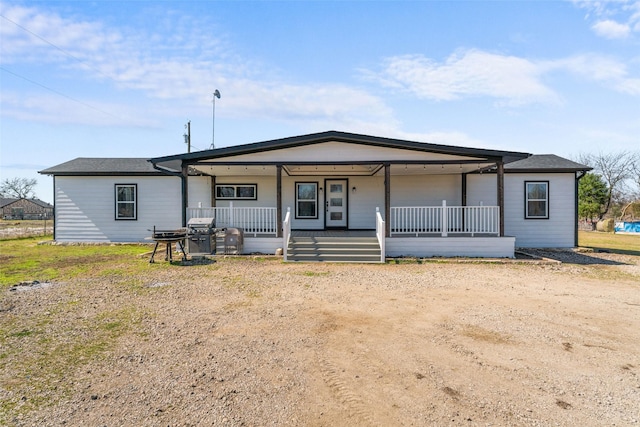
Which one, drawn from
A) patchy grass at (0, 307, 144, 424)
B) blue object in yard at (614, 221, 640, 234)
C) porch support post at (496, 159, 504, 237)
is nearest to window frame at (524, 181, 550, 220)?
porch support post at (496, 159, 504, 237)

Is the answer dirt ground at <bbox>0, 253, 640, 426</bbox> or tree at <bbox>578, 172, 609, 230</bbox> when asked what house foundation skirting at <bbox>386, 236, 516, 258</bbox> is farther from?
tree at <bbox>578, 172, 609, 230</bbox>

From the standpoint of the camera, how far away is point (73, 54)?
17.1 meters

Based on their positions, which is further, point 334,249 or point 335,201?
point 335,201

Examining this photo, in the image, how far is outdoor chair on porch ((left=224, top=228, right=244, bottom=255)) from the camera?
1036cm

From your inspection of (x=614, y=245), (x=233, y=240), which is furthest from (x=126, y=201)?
(x=614, y=245)

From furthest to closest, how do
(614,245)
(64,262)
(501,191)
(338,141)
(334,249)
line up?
(614,245) < (338,141) < (501,191) < (334,249) < (64,262)

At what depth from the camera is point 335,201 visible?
14.0 meters

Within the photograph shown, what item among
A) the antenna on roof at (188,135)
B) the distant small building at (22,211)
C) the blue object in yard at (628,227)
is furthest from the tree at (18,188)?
the blue object in yard at (628,227)

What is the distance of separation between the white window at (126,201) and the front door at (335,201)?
25.7 feet

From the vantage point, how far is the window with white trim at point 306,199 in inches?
554

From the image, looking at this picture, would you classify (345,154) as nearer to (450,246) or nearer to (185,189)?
(450,246)

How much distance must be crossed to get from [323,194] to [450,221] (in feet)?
17.0

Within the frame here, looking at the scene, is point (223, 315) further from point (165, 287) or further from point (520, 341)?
point (520, 341)

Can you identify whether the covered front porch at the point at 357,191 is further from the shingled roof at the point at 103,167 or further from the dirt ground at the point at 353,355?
the dirt ground at the point at 353,355
